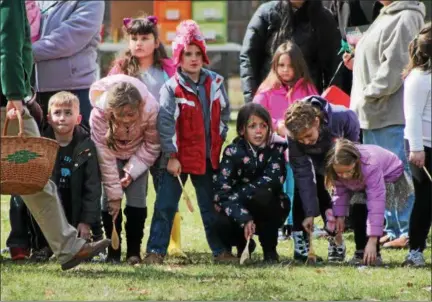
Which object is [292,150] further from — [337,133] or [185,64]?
[185,64]

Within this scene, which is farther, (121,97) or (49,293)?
(121,97)

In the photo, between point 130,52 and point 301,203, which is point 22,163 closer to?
point 130,52

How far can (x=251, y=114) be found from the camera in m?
8.38

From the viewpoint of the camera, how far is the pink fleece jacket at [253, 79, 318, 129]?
9047 mm

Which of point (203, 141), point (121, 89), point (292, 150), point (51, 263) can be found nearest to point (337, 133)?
point (292, 150)

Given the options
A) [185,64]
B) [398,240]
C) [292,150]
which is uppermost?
[185,64]

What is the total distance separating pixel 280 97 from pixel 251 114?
762mm

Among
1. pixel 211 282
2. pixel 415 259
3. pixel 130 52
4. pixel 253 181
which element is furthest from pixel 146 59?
pixel 415 259

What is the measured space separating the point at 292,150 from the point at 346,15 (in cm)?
195

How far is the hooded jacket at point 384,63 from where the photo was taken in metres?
8.83

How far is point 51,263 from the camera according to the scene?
8.27 meters

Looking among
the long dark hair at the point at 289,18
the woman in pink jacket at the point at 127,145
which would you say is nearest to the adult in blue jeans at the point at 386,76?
the long dark hair at the point at 289,18

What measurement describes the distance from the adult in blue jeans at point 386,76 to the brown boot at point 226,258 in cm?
122

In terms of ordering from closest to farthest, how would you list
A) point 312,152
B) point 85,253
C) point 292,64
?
point 85,253, point 312,152, point 292,64
